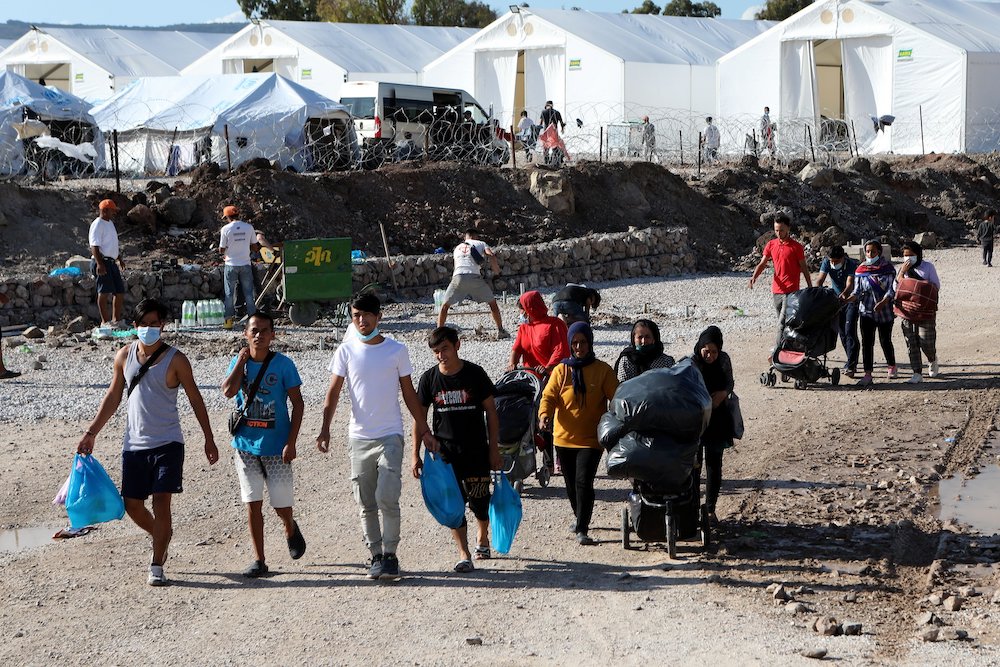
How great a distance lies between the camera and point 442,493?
677 cm

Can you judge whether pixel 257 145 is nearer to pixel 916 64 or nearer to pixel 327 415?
pixel 916 64

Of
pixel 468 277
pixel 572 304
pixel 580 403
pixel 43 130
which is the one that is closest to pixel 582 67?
pixel 43 130

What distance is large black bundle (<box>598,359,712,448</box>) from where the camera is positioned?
686 centimetres

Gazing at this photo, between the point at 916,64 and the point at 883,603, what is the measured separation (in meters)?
32.7

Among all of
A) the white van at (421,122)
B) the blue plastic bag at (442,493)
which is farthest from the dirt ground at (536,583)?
the white van at (421,122)

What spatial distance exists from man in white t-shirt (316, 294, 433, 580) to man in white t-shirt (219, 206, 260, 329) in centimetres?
990

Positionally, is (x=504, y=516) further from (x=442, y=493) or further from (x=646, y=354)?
(x=646, y=354)

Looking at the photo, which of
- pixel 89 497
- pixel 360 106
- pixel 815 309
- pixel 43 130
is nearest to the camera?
pixel 89 497

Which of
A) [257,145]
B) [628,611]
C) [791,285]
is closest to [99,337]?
[791,285]

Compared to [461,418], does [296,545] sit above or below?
below

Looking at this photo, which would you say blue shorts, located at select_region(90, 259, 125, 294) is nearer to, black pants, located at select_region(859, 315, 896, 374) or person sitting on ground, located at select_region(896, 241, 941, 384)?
black pants, located at select_region(859, 315, 896, 374)

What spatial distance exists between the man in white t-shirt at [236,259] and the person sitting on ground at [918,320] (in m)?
8.04

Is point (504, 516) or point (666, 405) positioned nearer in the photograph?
point (666, 405)

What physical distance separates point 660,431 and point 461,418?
1.08 metres
